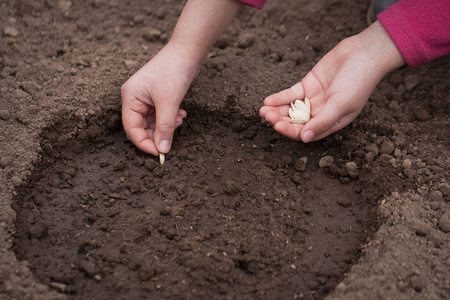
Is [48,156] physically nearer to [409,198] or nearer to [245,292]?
[245,292]

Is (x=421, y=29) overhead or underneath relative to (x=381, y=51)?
overhead

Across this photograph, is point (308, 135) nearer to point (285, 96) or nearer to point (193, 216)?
point (285, 96)

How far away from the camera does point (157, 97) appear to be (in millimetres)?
1919

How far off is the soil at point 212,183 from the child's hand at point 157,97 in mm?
105

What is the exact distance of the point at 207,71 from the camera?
228 cm

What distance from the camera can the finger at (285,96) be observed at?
197cm

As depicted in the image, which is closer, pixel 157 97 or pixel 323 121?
pixel 323 121

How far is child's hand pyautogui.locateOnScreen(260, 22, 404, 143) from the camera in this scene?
1820mm

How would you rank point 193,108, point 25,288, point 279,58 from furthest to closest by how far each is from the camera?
point 279,58, point 193,108, point 25,288

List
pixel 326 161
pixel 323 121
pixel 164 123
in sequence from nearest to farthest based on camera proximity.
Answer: pixel 323 121
pixel 164 123
pixel 326 161

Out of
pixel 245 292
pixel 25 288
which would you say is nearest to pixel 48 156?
pixel 25 288

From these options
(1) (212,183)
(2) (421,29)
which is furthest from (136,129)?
(2) (421,29)

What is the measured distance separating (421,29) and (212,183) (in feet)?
3.49

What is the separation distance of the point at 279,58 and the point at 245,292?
1343 millimetres
